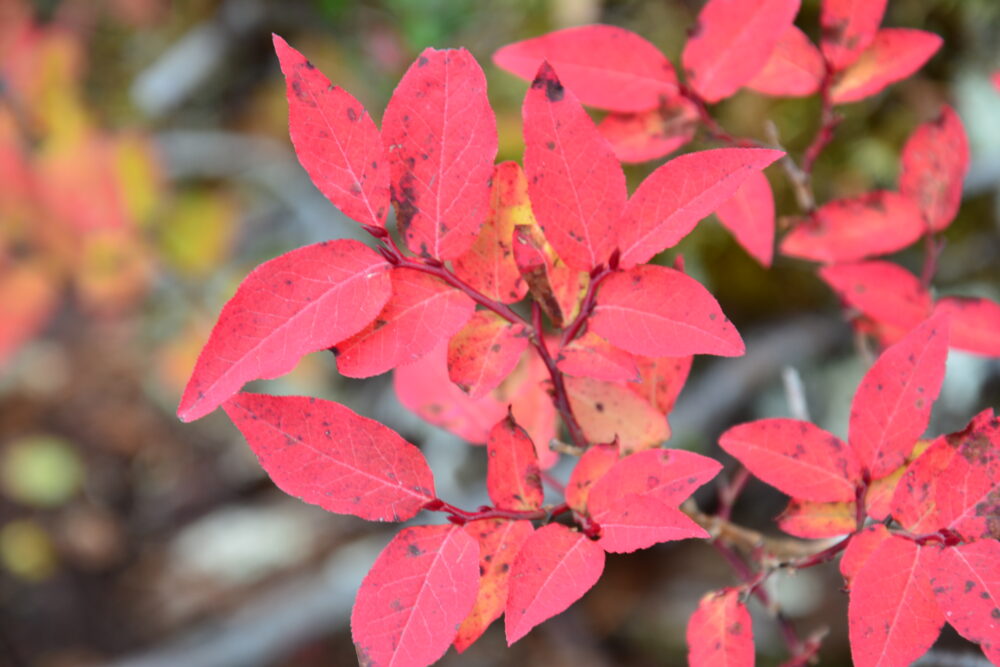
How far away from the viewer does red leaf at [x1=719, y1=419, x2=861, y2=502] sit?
519 millimetres

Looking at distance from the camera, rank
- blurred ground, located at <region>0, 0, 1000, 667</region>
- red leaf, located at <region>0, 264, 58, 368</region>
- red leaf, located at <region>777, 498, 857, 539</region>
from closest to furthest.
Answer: red leaf, located at <region>777, 498, 857, 539</region> < blurred ground, located at <region>0, 0, 1000, 667</region> < red leaf, located at <region>0, 264, 58, 368</region>

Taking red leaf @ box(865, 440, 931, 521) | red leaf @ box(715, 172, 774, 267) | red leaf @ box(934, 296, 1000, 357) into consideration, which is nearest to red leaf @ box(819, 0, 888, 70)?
red leaf @ box(715, 172, 774, 267)

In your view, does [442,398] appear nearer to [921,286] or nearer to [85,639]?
[921,286]

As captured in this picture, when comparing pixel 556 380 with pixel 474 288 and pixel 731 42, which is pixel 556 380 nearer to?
pixel 474 288

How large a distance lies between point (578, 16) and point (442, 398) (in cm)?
101

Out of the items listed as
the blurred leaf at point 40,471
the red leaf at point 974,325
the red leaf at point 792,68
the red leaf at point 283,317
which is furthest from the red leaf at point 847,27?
the blurred leaf at point 40,471

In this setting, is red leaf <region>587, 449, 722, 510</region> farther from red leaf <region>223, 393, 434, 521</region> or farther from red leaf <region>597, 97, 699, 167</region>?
red leaf <region>597, 97, 699, 167</region>

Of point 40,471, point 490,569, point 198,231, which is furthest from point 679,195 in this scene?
point 40,471

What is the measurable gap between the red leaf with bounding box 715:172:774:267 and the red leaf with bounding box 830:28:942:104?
11cm

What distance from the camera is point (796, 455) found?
521mm

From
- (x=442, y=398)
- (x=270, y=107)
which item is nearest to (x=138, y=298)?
(x=270, y=107)

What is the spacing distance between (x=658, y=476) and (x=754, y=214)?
0.28 meters

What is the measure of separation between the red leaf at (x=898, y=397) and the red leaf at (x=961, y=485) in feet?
0.09

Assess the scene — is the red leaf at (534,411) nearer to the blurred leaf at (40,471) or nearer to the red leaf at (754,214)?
the red leaf at (754,214)
